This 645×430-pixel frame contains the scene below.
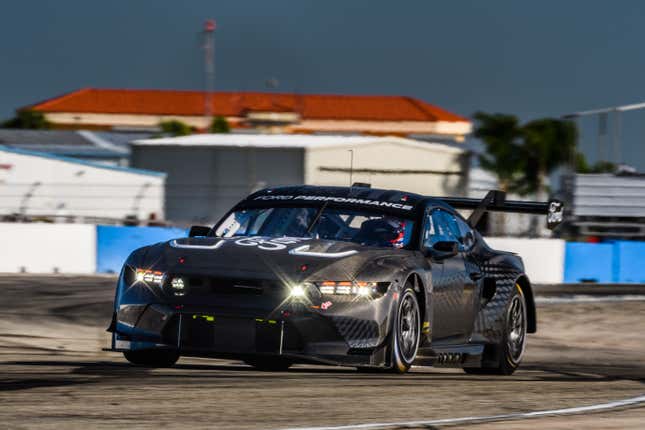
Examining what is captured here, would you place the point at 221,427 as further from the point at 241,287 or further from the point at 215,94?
the point at 215,94

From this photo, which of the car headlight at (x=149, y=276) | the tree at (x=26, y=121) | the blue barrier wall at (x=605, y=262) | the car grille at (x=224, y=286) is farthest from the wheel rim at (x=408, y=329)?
the tree at (x=26, y=121)

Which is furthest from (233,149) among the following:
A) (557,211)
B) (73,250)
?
(557,211)

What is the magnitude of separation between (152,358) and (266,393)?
1.57 meters

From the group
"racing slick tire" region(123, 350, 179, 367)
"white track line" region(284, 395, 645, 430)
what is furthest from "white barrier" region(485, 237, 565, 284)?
"white track line" region(284, 395, 645, 430)

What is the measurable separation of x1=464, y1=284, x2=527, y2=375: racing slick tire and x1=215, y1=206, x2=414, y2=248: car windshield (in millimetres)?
1342

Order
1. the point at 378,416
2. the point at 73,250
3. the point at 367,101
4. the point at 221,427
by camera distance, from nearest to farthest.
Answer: the point at 221,427 < the point at 378,416 < the point at 73,250 < the point at 367,101

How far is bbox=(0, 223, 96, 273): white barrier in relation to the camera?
2378 centimetres

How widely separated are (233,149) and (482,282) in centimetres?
3893

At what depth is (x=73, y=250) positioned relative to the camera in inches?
967

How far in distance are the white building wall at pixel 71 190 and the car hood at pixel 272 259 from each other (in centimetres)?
1967

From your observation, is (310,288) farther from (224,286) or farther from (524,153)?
(524,153)

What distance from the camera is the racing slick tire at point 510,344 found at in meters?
9.67

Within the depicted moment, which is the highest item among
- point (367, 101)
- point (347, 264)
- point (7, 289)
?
point (367, 101)

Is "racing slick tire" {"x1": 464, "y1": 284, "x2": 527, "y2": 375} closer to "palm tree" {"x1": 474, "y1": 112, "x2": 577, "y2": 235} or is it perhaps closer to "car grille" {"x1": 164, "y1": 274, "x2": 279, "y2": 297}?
"car grille" {"x1": 164, "y1": 274, "x2": 279, "y2": 297}
